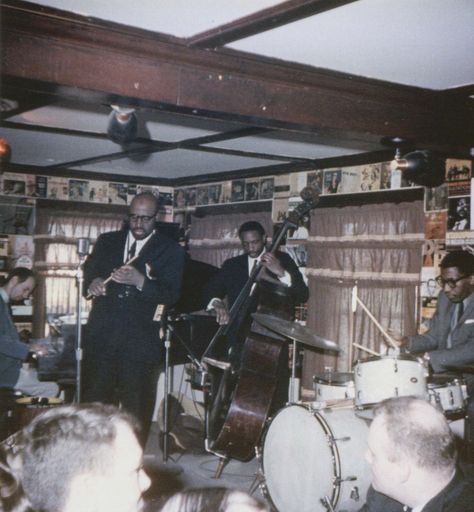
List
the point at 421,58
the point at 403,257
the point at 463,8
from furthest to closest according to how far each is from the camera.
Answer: the point at 403,257
the point at 421,58
the point at 463,8

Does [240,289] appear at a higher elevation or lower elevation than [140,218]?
lower

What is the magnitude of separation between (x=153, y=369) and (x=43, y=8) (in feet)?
8.05

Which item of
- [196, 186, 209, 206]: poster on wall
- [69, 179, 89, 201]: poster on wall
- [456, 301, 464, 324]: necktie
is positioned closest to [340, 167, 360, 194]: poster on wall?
[456, 301, 464, 324]: necktie

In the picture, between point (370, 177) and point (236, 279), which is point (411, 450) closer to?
point (236, 279)

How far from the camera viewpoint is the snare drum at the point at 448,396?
3.66m

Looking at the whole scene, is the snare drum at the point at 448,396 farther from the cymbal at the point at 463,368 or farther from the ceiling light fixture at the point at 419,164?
the ceiling light fixture at the point at 419,164

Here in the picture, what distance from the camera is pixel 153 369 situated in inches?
159

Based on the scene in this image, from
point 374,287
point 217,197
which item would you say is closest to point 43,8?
point 374,287

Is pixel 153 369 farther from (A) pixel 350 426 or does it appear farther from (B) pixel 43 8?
(B) pixel 43 8

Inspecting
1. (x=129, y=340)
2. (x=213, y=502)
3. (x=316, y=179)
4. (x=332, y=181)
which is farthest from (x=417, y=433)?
(x=316, y=179)

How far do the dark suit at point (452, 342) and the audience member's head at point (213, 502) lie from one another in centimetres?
303

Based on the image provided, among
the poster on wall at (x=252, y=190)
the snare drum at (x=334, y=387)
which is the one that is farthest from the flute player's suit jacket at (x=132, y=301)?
the poster on wall at (x=252, y=190)

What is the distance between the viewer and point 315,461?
140 inches

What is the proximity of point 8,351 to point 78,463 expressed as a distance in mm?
3446
